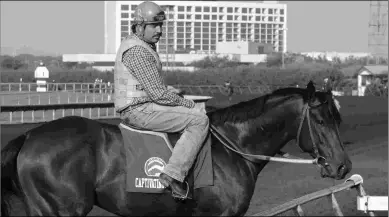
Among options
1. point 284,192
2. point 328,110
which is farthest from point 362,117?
point 328,110

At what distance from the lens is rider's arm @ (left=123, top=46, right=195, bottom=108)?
643 centimetres

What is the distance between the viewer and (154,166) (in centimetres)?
645

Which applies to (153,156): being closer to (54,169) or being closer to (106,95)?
(54,169)

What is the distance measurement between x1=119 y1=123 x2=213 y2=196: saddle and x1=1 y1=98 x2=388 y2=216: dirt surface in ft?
5.60

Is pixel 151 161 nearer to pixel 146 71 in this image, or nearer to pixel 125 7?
pixel 146 71

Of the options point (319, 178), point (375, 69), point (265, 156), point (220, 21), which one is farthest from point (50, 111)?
point (220, 21)

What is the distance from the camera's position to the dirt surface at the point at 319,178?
414 inches

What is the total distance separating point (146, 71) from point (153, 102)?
0.28 metres

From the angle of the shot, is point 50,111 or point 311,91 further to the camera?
point 50,111

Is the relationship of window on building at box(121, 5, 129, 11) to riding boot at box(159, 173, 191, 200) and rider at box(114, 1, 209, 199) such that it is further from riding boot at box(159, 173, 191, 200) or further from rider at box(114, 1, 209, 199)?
riding boot at box(159, 173, 191, 200)

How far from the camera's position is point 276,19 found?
458 ft

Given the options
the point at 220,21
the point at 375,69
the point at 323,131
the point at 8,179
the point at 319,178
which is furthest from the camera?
the point at 220,21

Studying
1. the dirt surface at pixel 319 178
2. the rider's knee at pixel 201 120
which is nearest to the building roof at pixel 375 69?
the dirt surface at pixel 319 178

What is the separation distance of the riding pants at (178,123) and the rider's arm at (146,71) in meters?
0.11
